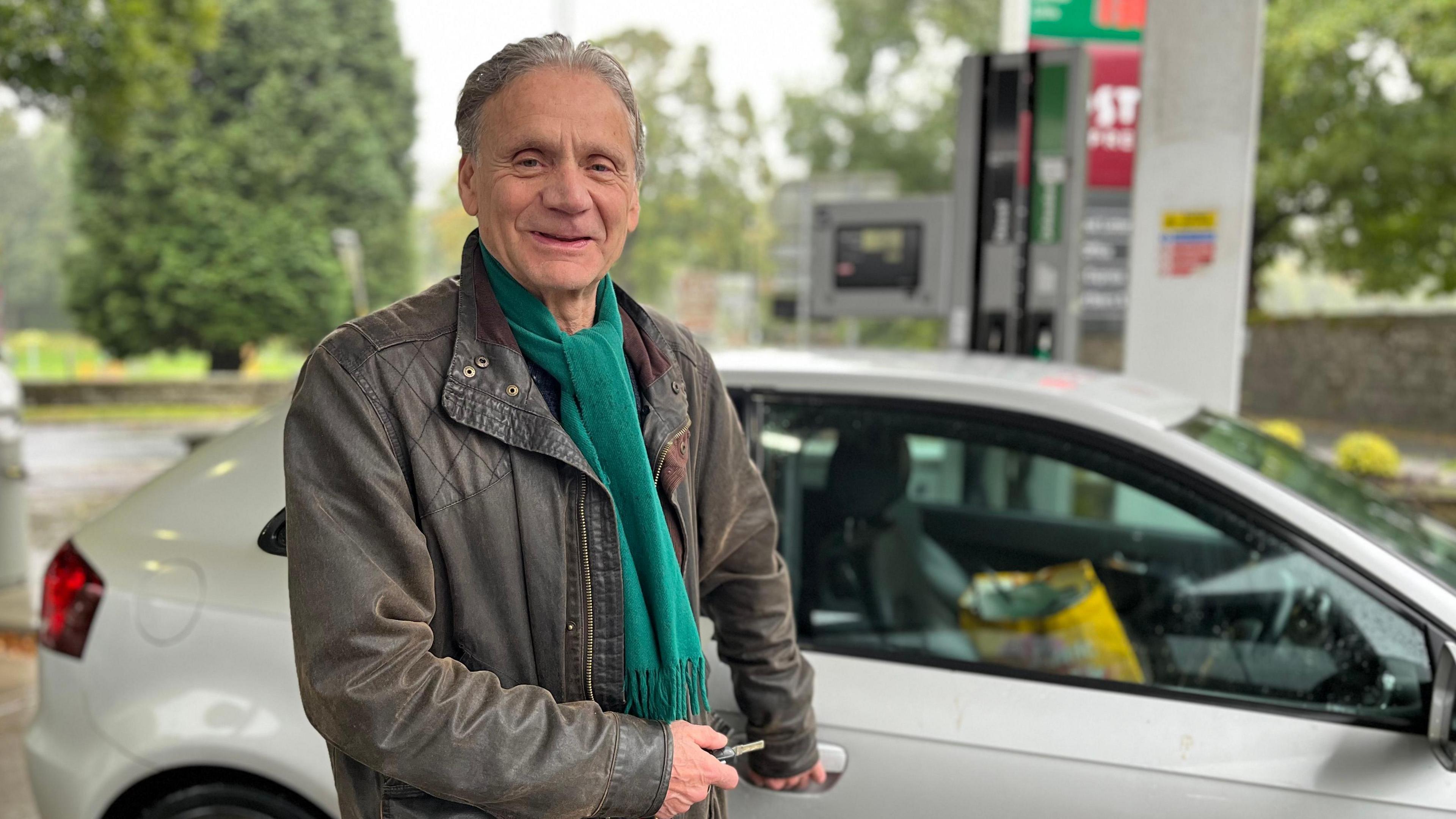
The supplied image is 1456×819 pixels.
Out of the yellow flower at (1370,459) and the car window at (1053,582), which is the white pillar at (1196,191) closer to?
the car window at (1053,582)

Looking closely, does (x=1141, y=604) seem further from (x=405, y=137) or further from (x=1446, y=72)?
(x=405, y=137)

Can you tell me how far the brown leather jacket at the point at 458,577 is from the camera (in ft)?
3.57

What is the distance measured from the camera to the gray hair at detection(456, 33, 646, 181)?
3.88 ft

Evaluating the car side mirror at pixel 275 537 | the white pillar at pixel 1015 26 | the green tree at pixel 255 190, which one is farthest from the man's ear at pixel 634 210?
the green tree at pixel 255 190

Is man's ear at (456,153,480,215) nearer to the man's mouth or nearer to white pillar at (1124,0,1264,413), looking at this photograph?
the man's mouth

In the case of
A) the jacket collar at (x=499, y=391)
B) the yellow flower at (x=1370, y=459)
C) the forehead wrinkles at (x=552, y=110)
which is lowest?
the yellow flower at (x=1370, y=459)

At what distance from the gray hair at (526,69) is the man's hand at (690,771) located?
72 cm

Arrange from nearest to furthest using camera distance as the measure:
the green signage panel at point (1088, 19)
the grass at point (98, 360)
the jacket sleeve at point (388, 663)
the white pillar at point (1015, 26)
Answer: the jacket sleeve at point (388, 663) < the green signage panel at point (1088, 19) < the white pillar at point (1015, 26) < the grass at point (98, 360)

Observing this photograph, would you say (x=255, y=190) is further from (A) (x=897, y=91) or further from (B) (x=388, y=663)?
(B) (x=388, y=663)

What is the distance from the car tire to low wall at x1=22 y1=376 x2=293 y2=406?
18977 mm

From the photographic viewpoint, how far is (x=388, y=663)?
1077 mm

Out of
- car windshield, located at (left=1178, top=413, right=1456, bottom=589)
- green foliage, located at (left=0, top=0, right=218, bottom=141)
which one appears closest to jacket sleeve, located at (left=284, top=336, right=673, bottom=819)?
car windshield, located at (left=1178, top=413, right=1456, bottom=589)

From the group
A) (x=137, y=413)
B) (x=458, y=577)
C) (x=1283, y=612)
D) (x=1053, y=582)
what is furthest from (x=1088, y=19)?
(x=137, y=413)

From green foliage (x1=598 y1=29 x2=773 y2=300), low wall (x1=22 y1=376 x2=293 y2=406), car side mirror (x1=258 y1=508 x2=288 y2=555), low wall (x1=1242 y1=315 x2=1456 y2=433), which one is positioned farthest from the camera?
green foliage (x1=598 y1=29 x2=773 y2=300)
